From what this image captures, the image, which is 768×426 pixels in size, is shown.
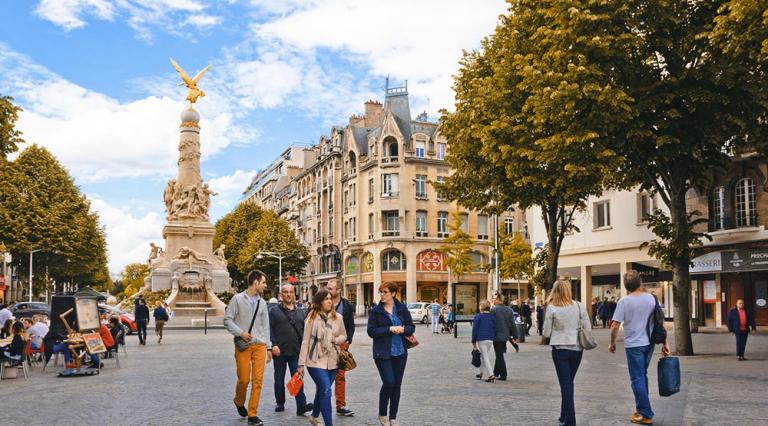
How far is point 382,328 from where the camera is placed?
9.98 m

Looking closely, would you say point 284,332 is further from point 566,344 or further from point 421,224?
point 421,224

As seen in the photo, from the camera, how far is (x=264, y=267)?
80188 mm

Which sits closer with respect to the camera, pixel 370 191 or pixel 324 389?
pixel 324 389

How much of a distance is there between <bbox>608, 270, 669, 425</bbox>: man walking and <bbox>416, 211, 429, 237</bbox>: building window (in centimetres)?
6035

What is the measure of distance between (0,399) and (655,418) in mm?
10655

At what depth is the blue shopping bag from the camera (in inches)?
399

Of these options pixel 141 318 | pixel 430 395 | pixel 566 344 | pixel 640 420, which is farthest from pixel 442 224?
pixel 566 344

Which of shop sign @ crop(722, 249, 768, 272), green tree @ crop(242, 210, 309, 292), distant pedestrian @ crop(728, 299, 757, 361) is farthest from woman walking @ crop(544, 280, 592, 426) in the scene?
green tree @ crop(242, 210, 309, 292)

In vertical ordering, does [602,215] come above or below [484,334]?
above

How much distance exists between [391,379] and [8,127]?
24159 mm

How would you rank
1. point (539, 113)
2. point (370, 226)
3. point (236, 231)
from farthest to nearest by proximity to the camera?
1. point (236, 231)
2. point (370, 226)
3. point (539, 113)

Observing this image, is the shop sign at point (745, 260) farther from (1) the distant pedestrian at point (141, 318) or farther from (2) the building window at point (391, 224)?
(2) the building window at point (391, 224)

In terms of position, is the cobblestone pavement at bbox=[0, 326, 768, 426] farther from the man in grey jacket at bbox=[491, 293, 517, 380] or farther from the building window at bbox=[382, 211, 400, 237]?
the building window at bbox=[382, 211, 400, 237]

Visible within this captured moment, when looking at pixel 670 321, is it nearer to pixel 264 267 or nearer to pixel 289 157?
pixel 264 267
